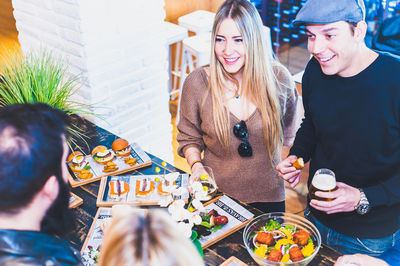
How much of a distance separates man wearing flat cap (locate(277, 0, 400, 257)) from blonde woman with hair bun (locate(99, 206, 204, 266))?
91cm

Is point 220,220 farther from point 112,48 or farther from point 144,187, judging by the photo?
point 112,48

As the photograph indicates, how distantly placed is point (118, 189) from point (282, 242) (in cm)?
77

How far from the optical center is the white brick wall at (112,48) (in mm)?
2461

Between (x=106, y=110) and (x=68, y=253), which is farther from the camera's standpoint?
(x=106, y=110)

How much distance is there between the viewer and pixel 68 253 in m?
1.06

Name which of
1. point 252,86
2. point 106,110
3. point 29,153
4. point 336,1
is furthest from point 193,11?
point 29,153

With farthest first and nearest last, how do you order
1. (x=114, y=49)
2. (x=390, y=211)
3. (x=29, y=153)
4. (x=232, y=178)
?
(x=114, y=49)
(x=232, y=178)
(x=390, y=211)
(x=29, y=153)

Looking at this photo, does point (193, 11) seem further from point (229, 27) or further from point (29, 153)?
point (29, 153)

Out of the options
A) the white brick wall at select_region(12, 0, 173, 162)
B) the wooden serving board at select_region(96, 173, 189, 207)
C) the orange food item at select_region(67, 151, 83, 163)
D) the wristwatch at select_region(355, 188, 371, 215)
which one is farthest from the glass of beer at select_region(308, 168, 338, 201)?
the white brick wall at select_region(12, 0, 173, 162)

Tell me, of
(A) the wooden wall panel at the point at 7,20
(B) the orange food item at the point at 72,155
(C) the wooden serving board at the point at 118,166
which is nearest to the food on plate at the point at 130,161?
(C) the wooden serving board at the point at 118,166

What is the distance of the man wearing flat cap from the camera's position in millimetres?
1537

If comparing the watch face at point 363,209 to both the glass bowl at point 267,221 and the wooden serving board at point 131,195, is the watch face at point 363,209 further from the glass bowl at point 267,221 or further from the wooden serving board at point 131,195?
the wooden serving board at point 131,195

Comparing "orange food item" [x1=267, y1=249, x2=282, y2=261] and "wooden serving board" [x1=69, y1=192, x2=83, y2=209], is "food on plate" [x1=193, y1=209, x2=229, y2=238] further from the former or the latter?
"wooden serving board" [x1=69, y1=192, x2=83, y2=209]

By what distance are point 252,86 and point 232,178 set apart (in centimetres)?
45
